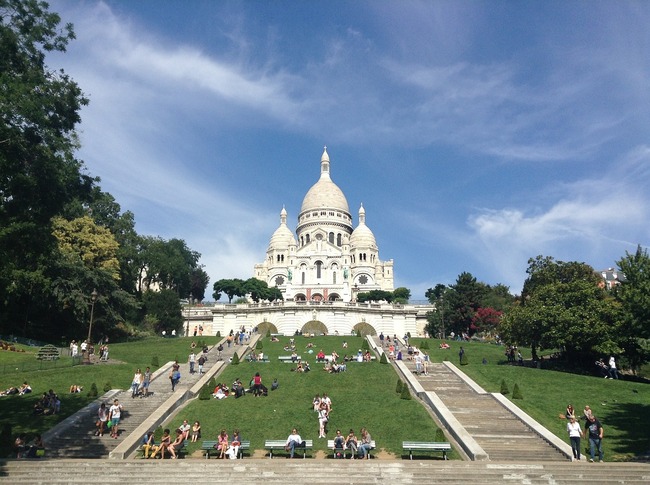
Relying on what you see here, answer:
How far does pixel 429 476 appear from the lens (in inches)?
657

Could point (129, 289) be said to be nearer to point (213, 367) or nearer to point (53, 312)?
point (53, 312)

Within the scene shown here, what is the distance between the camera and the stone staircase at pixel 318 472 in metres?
16.6

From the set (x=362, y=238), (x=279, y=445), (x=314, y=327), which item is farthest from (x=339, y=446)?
(x=362, y=238)

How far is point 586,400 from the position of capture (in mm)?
25594

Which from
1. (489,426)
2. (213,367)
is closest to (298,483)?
(489,426)

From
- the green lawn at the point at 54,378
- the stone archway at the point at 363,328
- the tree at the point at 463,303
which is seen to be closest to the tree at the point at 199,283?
the stone archway at the point at 363,328

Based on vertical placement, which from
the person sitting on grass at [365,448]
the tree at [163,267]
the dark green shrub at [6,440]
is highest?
the tree at [163,267]

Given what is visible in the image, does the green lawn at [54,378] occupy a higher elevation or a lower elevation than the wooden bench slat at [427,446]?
higher

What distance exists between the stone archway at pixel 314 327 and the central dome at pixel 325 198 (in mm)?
57040

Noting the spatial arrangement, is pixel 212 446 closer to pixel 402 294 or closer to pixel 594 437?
pixel 594 437

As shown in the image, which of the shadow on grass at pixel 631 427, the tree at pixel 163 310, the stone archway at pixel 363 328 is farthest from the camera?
the stone archway at pixel 363 328

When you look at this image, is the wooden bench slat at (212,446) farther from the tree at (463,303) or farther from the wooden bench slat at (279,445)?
the tree at (463,303)

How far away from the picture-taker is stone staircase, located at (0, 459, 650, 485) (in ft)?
54.3

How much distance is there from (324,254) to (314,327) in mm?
37016
